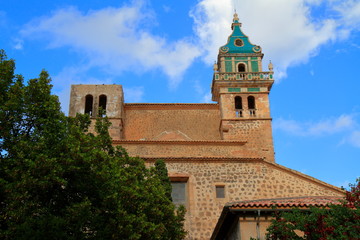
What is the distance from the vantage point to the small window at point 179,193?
2400 cm

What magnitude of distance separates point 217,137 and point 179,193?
683 cm

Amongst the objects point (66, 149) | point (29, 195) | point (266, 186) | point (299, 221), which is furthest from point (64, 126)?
point (266, 186)

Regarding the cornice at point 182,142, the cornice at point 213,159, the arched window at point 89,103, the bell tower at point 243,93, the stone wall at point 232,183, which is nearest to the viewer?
the stone wall at point 232,183

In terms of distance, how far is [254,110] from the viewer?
29781 millimetres

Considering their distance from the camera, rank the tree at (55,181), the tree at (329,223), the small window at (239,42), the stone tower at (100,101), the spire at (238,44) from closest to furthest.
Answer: the tree at (329,223) < the tree at (55,181) < the stone tower at (100,101) < the spire at (238,44) < the small window at (239,42)

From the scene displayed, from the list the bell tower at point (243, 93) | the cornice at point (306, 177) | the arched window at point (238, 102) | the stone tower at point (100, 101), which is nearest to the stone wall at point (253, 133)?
the bell tower at point (243, 93)

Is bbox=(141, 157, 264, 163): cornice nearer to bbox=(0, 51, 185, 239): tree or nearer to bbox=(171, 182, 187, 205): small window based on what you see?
bbox=(171, 182, 187, 205): small window

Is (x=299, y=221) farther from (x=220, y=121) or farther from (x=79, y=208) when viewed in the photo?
(x=220, y=121)

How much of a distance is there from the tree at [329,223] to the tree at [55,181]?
157 inches

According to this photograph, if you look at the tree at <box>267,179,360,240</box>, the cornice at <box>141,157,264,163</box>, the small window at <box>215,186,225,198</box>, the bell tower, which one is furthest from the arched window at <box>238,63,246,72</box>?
the tree at <box>267,179,360,240</box>

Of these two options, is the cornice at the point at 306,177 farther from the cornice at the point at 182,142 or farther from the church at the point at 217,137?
the cornice at the point at 182,142

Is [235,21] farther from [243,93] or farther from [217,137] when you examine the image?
[217,137]

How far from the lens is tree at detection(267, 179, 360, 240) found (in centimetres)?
1078

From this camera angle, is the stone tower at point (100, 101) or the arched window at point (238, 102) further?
the arched window at point (238, 102)
